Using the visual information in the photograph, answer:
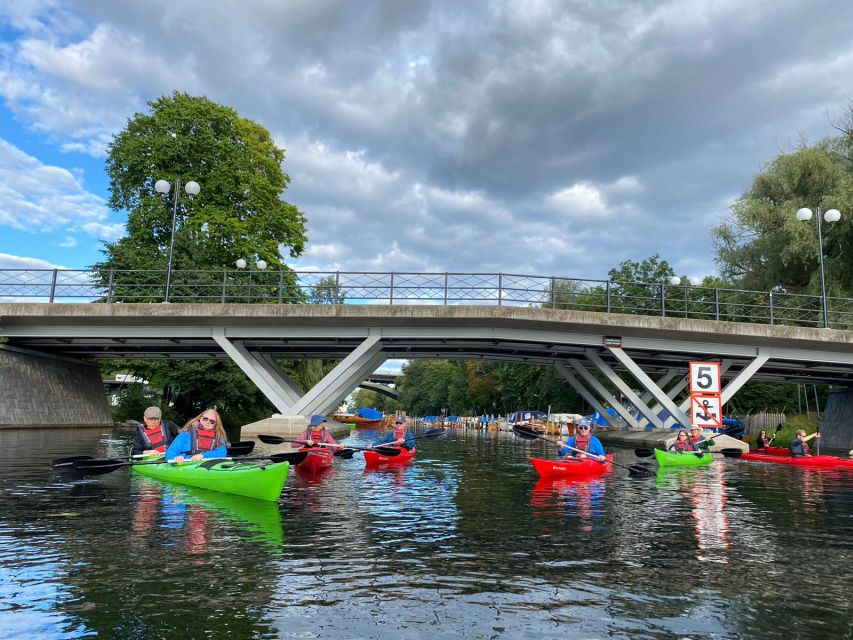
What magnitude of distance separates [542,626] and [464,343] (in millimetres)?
23482

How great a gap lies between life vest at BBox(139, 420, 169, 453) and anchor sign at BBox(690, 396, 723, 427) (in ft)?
59.0

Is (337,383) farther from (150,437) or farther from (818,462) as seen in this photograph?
(818,462)


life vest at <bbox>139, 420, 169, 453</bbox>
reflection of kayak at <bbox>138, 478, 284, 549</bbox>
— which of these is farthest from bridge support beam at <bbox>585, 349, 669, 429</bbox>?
reflection of kayak at <bbox>138, 478, 284, 549</bbox>

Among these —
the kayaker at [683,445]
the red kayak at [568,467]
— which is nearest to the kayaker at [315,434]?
the red kayak at [568,467]

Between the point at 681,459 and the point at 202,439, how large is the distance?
1436cm

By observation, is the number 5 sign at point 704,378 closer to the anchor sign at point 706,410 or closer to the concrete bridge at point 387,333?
the anchor sign at point 706,410

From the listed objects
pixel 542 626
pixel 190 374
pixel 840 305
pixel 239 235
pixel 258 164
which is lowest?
pixel 542 626

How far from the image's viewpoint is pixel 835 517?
1060 cm

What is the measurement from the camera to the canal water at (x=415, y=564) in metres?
4.95

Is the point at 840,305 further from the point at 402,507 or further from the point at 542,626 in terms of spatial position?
the point at 542,626

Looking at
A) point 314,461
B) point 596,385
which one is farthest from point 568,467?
point 596,385

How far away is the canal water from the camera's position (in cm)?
495

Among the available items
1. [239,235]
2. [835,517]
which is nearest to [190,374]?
[239,235]

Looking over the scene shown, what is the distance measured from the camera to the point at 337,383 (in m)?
26.2
